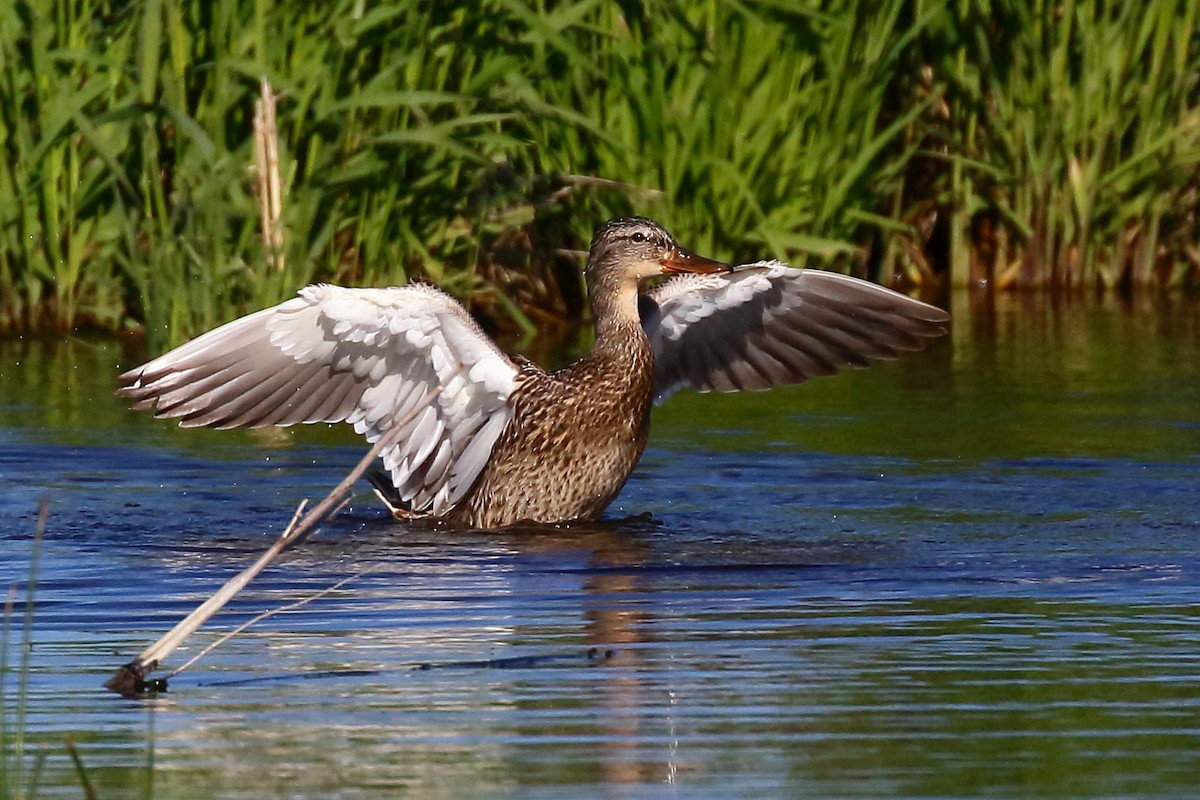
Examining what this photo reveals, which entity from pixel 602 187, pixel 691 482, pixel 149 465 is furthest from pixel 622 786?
pixel 602 187

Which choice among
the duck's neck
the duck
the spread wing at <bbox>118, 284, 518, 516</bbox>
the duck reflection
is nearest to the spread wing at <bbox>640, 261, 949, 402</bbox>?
the duck

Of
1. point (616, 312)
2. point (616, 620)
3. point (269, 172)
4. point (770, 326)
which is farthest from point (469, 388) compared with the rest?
point (616, 620)

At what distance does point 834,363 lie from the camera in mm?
8750

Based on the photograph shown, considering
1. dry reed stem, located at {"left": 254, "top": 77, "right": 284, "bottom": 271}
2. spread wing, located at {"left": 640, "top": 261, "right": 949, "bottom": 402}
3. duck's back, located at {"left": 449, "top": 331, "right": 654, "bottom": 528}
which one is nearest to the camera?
duck's back, located at {"left": 449, "top": 331, "right": 654, "bottom": 528}

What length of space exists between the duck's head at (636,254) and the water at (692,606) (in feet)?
2.49

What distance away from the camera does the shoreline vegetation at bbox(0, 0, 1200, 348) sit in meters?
10.0

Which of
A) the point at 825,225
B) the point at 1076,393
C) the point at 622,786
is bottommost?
the point at 622,786

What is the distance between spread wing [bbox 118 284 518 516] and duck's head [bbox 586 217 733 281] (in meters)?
0.58

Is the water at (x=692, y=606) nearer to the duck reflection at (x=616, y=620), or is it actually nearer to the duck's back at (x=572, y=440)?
the duck reflection at (x=616, y=620)

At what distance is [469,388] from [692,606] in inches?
86.4

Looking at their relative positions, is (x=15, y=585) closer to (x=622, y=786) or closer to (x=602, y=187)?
(x=622, y=786)

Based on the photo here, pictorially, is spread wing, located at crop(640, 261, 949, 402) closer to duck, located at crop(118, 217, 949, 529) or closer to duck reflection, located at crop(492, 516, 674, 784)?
duck, located at crop(118, 217, 949, 529)

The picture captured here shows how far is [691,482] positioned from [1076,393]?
2.18 meters

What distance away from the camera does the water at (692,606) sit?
4.31 meters
